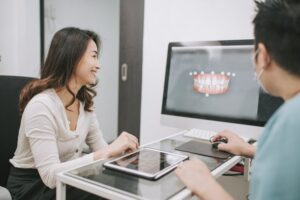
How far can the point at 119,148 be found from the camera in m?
1.16

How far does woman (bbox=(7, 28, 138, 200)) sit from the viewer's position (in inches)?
45.0

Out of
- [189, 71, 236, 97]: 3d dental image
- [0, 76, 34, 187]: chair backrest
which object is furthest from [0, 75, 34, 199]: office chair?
[189, 71, 236, 97]: 3d dental image

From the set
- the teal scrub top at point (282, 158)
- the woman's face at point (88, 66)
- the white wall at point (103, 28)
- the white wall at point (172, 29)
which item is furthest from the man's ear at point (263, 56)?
the white wall at point (103, 28)

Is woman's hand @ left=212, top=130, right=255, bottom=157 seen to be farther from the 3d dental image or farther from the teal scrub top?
the teal scrub top

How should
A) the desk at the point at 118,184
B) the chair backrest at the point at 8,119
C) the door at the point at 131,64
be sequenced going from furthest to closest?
1. the door at the point at 131,64
2. the chair backrest at the point at 8,119
3. the desk at the point at 118,184

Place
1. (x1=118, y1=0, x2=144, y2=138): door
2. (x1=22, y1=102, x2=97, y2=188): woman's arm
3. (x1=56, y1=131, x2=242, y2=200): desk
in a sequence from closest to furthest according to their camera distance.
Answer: (x1=56, y1=131, x2=242, y2=200): desk → (x1=22, y1=102, x2=97, y2=188): woman's arm → (x1=118, y1=0, x2=144, y2=138): door

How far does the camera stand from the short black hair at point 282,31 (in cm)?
62

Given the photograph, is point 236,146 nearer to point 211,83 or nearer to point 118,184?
point 211,83

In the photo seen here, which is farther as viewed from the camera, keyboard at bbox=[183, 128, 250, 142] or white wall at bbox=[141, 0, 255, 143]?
white wall at bbox=[141, 0, 255, 143]

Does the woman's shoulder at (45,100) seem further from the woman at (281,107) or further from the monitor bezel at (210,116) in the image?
the woman at (281,107)

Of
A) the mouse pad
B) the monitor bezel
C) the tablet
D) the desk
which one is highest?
the monitor bezel

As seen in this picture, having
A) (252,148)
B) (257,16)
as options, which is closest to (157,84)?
(252,148)

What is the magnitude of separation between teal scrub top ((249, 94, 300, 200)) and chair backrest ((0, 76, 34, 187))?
1.03 meters

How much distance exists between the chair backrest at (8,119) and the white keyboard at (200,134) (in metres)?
0.76
